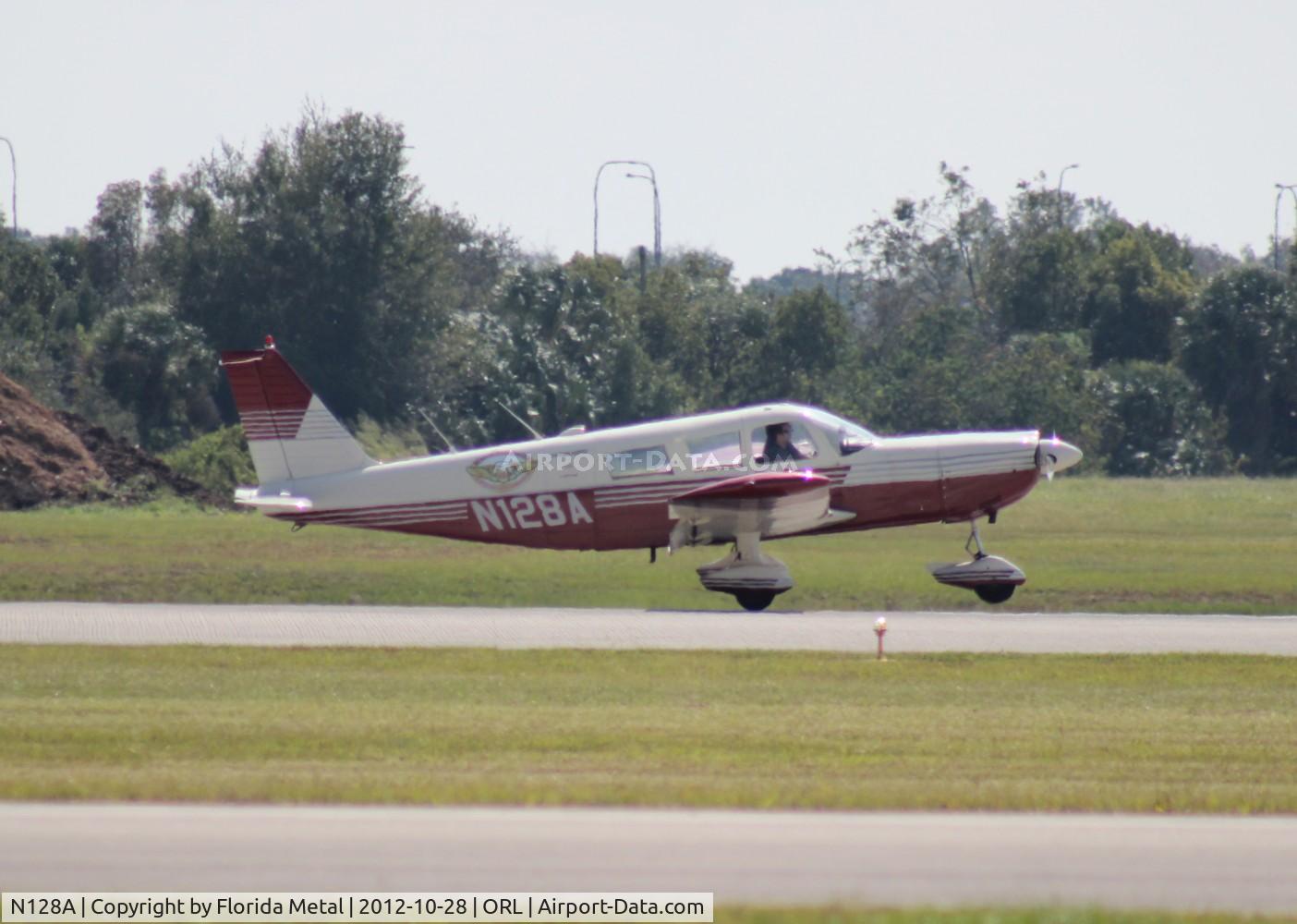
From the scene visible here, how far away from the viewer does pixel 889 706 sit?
14086mm

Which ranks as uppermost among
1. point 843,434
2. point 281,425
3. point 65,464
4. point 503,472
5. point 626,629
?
point 281,425

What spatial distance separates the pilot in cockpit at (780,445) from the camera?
68.5ft

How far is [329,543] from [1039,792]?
63.4ft

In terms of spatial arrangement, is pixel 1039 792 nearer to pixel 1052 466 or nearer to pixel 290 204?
pixel 1052 466

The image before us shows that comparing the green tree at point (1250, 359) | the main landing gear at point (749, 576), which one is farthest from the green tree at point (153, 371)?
the main landing gear at point (749, 576)

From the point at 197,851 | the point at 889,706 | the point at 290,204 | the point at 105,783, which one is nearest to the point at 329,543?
the point at 889,706

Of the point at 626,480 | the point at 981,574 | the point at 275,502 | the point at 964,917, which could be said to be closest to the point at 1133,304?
the point at 981,574

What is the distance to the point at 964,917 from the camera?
22.7 feet

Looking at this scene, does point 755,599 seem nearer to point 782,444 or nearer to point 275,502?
point 782,444

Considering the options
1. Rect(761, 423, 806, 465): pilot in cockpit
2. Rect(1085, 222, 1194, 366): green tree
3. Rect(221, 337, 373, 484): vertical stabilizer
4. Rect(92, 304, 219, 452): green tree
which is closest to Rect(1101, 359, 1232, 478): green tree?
Rect(1085, 222, 1194, 366): green tree

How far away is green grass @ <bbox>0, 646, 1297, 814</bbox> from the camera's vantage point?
9.91 m

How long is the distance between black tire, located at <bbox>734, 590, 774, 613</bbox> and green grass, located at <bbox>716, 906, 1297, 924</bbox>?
14.2 m
